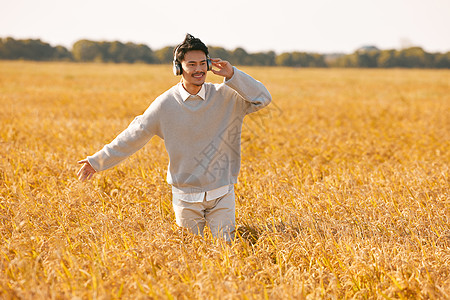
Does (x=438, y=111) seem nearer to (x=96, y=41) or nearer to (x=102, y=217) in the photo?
(x=102, y=217)

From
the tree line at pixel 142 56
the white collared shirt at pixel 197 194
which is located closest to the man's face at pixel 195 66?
the white collared shirt at pixel 197 194

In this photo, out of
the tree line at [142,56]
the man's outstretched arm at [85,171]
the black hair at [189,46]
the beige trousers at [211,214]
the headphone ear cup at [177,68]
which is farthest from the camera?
the tree line at [142,56]

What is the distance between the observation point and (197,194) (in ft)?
10.0

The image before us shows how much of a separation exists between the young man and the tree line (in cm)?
4681

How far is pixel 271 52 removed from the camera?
120ft

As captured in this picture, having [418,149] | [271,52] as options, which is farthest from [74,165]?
[271,52]

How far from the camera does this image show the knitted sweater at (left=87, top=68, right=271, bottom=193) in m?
2.96

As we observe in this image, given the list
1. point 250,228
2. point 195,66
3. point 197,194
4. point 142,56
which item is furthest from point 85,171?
point 142,56

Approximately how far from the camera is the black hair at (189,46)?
110 inches

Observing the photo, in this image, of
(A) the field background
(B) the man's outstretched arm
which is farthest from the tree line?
(B) the man's outstretched arm

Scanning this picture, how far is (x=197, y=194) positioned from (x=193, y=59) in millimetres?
1104

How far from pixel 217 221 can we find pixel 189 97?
1097 millimetres

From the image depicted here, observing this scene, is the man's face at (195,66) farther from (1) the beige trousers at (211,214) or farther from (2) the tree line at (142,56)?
(2) the tree line at (142,56)

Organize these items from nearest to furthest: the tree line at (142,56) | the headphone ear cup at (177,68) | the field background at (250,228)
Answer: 1. the field background at (250,228)
2. the headphone ear cup at (177,68)
3. the tree line at (142,56)
